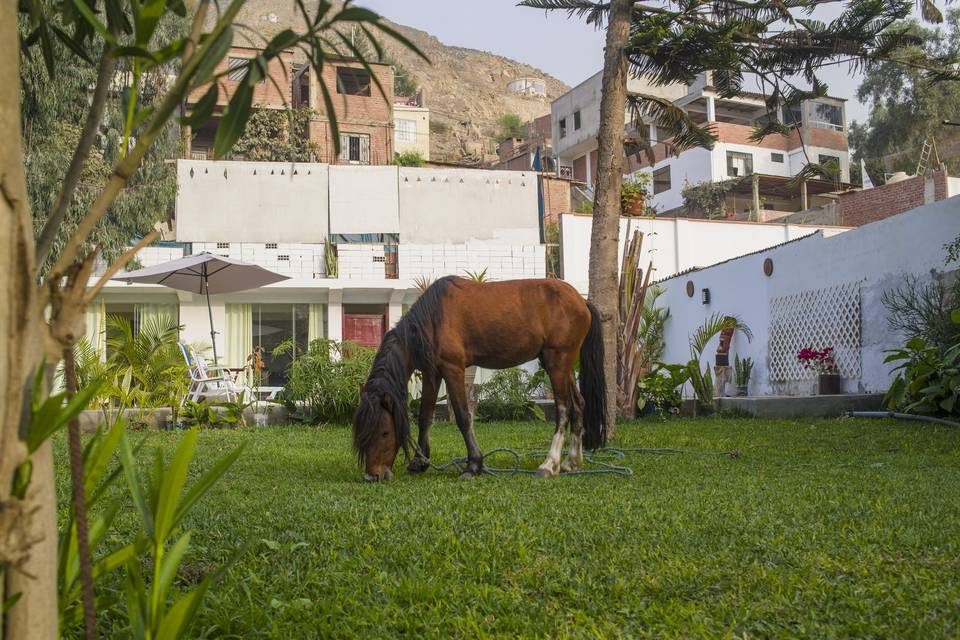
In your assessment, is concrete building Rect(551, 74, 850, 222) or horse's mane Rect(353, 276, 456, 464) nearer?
horse's mane Rect(353, 276, 456, 464)

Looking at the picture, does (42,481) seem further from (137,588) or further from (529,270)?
(529,270)

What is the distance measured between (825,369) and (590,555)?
1153 cm

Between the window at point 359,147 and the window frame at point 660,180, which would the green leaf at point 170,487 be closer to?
the window at point 359,147

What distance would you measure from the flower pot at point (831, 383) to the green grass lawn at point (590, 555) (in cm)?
753

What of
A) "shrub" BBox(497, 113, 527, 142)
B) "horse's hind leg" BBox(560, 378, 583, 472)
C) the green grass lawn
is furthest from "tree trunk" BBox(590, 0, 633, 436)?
"shrub" BBox(497, 113, 527, 142)

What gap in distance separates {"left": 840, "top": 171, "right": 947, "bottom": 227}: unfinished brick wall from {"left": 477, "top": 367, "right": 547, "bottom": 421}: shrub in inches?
660

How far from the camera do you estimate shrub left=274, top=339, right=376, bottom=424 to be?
12.4m

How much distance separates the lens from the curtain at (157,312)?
22000 mm

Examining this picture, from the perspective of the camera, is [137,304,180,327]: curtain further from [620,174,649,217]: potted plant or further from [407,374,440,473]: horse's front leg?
[407,374,440,473]: horse's front leg

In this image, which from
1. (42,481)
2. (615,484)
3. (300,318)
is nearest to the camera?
(42,481)

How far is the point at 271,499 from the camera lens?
205 inches

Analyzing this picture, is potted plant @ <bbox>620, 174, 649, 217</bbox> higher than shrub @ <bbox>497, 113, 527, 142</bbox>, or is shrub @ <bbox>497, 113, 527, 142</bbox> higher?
shrub @ <bbox>497, 113, 527, 142</bbox>

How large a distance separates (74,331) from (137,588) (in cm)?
74

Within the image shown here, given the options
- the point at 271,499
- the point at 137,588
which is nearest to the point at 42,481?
the point at 137,588
